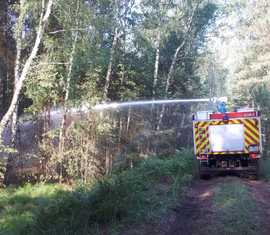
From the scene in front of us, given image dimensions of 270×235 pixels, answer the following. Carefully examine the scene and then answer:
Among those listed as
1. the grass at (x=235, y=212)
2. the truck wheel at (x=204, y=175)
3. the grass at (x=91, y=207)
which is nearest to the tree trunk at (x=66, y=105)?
Result: the grass at (x=91, y=207)

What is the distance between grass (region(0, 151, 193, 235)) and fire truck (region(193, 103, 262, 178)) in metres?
1.48

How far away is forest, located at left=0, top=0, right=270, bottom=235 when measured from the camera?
7801 millimetres

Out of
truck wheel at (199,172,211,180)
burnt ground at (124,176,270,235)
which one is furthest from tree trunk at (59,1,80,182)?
burnt ground at (124,176,270,235)

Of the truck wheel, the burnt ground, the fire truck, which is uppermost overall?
the fire truck

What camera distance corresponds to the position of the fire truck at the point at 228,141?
12906mm

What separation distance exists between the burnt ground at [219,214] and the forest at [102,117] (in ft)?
0.13

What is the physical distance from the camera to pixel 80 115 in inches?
595

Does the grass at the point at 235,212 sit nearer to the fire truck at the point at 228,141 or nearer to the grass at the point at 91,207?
the grass at the point at 91,207

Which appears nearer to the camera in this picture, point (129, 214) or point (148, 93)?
point (129, 214)

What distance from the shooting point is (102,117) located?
51.4ft

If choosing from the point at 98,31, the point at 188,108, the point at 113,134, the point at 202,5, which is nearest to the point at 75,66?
the point at 98,31

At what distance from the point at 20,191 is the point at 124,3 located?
10.9 m

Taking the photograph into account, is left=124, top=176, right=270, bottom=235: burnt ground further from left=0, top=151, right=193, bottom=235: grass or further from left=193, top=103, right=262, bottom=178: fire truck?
left=193, top=103, right=262, bottom=178: fire truck

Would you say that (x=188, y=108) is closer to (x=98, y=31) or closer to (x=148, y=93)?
(x=148, y=93)
